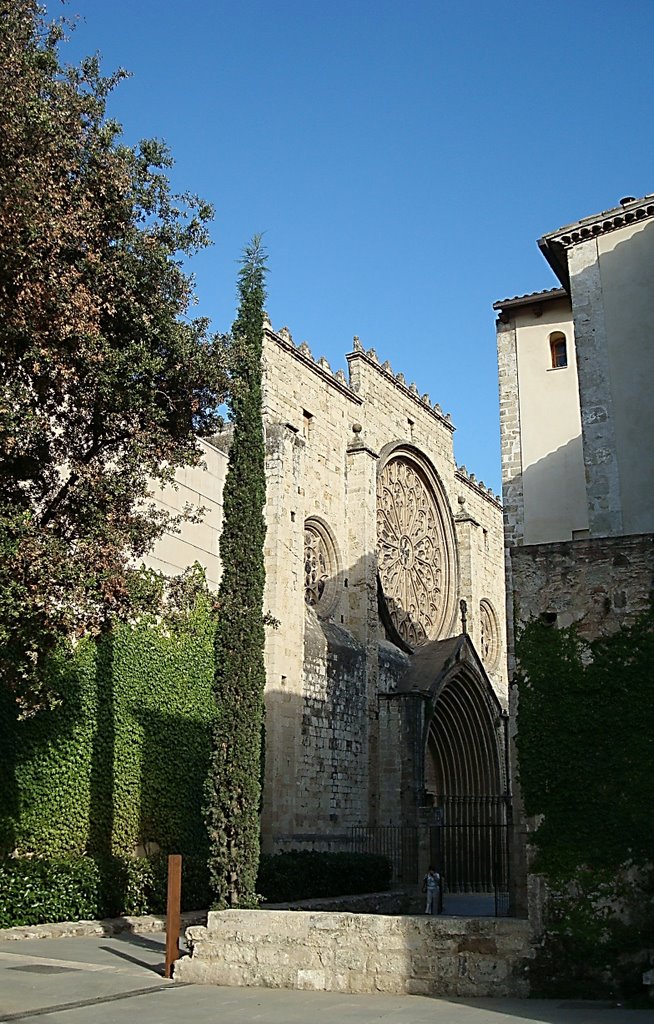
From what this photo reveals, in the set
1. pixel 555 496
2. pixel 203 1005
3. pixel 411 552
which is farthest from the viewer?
pixel 411 552

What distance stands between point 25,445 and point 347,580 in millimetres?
12927

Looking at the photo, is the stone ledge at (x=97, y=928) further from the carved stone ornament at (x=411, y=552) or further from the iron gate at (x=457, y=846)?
the carved stone ornament at (x=411, y=552)

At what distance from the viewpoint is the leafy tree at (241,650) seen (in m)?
10.1

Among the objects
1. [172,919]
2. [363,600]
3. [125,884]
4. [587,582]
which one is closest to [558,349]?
[363,600]

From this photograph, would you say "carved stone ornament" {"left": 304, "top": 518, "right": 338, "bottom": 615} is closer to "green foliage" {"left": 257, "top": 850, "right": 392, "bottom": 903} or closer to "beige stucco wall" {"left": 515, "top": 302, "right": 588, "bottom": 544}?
"green foliage" {"left": 257, "top": 850, "right": 392, "bottom": 903}

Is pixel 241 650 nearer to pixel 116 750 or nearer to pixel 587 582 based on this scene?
pixel 587 582

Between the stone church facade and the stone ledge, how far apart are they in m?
3.37

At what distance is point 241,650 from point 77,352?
3.62 metres

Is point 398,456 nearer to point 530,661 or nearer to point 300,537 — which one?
point 300,537

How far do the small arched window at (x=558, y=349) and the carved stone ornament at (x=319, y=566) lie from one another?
6681 millimetres

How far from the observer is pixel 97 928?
41.6 ft

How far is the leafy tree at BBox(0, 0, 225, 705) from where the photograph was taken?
8617mm

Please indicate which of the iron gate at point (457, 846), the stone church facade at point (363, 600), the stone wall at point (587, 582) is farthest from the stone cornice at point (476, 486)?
the stone wall at point (587, 582)

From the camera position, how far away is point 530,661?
9.20m
